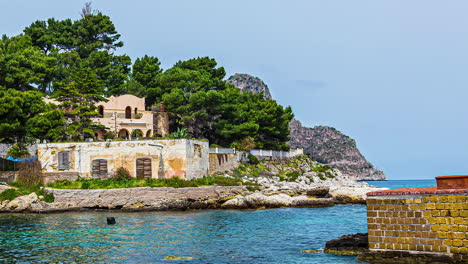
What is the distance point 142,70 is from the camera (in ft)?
211

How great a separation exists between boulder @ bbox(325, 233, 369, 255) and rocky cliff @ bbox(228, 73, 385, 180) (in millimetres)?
147290

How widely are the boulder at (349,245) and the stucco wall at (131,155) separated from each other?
863 inches

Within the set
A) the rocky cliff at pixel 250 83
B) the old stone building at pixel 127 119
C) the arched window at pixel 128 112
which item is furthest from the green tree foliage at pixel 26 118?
the rocky cliff at pixel 250 83

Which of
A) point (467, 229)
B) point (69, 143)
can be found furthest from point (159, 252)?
point (69, 143)

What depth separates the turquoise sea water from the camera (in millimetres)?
17484

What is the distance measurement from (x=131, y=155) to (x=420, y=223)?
29303 mm

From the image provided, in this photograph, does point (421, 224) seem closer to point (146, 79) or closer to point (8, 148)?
point (8, 148)

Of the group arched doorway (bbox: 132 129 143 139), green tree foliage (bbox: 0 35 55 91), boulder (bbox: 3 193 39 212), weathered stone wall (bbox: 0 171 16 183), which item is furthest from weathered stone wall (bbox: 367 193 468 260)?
Result: green tree foliage (bbox: 0 35 55 91)

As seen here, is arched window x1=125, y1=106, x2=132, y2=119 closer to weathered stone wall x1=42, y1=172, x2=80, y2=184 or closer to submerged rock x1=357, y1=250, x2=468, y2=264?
weathered stone wall x1=42, y1=172, x2=80, y2=184

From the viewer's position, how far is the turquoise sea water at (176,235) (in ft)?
57.4

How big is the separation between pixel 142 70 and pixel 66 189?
3138cm

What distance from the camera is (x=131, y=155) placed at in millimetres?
39031

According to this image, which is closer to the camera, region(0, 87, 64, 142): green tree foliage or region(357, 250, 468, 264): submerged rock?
region(357, 250, 468, 264): submerged rock

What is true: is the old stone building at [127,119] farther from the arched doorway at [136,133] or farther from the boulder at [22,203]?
the boulder at [22,203]
